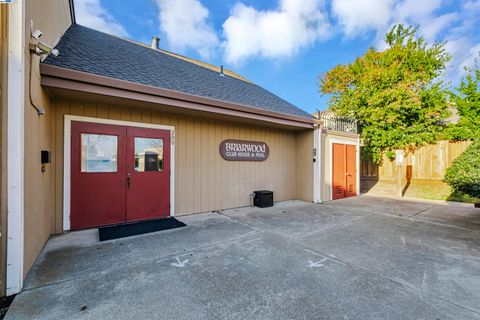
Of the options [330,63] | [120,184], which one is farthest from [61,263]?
[330,63]

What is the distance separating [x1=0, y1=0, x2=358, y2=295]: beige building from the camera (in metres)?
2.10

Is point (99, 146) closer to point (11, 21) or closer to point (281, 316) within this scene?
point (11, 21)

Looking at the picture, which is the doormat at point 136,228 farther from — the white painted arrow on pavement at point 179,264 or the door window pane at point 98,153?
the white painted arrow on pavement at point 179,264

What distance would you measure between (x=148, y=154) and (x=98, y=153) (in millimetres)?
915

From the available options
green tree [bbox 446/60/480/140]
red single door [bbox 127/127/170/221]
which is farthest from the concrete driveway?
green tree [bbox 446/60/480/140]

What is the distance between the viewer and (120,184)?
13.9ft

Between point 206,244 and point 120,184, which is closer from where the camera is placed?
point 206,244

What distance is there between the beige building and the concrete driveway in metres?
0.55

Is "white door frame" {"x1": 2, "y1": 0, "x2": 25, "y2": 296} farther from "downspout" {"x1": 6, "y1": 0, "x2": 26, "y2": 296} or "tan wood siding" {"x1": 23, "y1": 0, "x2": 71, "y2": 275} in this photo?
"tan wood siding" {"x1": 23, "y1": 0, "x2": 71, "y2": 275}

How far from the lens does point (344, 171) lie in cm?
749

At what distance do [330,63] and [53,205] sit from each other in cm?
1423

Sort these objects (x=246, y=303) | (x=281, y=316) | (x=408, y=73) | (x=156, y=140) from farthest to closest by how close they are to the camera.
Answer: (x=408, y=73) → (x=156, y=140) → (x=246, y=303) → (x=281, y=316)

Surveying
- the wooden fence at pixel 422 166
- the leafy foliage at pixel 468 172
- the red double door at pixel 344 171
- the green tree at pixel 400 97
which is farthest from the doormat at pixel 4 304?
the green tree at pixel 400 97

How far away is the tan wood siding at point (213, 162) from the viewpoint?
400 cm
